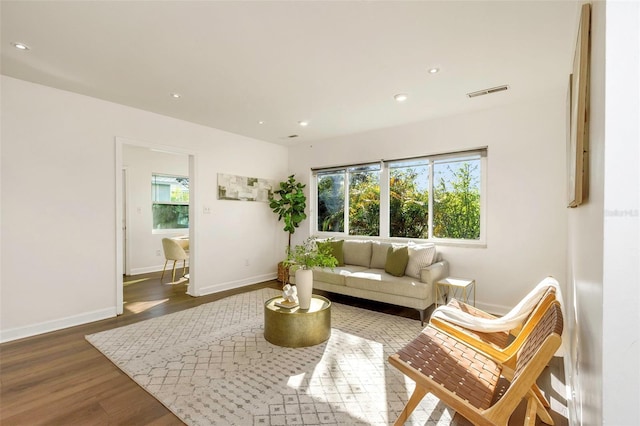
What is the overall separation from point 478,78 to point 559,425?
9.88ft

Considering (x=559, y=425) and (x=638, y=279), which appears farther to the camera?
(x=559, y=425)

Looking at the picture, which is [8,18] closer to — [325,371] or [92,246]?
[92,246]

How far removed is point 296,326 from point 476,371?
1638 mm

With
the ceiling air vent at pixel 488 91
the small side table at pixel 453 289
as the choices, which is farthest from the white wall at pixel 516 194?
the ceiling air vent at pixel 488 91

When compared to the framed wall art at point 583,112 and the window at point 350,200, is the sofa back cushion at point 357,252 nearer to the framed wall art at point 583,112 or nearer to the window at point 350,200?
the window at point 350,200

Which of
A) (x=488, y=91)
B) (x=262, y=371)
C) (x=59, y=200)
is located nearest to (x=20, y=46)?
(x=59, y=200)

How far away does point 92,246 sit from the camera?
12.3ft

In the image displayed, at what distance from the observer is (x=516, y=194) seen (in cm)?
384

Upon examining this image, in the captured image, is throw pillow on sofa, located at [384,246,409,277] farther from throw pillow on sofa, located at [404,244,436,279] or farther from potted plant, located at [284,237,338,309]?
potted plant, located at [284,237,338,309]

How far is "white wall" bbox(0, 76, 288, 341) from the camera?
10.5 feet

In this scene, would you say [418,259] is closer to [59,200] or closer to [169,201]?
[59,200]

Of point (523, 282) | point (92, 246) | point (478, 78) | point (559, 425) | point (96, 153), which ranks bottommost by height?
point (559, 425)

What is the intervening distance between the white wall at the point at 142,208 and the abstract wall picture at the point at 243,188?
253cm

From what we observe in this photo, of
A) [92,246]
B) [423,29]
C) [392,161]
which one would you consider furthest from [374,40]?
[92,246]
